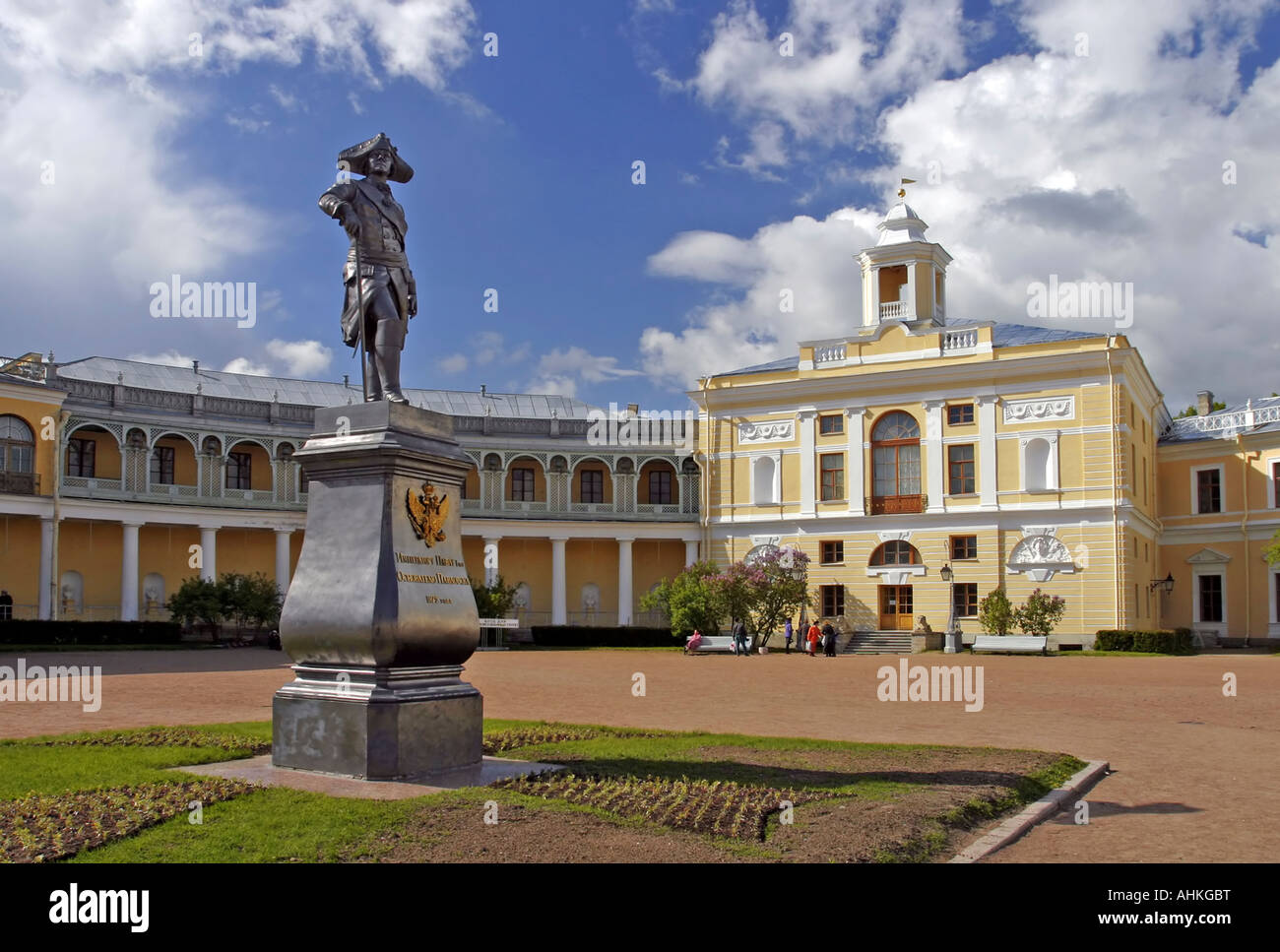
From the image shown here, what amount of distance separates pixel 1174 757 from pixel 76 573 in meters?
39.6

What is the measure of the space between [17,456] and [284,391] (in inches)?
608

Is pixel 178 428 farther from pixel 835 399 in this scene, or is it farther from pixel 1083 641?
pixel 1083 641

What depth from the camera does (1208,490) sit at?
4519cm

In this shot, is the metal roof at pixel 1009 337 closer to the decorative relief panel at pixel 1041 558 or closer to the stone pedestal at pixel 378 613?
the decorative relief panel at pixel 1041 558

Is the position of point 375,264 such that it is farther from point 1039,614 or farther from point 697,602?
point 1039,614

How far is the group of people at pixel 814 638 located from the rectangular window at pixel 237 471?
2245 centimetres

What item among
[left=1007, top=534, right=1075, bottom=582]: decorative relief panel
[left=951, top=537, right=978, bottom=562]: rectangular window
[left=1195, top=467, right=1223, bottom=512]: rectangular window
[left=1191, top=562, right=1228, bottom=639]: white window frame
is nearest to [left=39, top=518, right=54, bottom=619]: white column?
[left=951, top=537, right=978, bottom=562]: rectangular window

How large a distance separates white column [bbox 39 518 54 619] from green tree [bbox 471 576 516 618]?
14028 mm

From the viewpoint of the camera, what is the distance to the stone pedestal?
8.68 metres

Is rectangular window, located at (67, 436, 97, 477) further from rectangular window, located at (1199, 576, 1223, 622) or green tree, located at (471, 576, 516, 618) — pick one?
rectangular window, located at (1199, 576, 1223, 622)

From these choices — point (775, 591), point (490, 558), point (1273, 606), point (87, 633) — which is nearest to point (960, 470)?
point (775, 591)

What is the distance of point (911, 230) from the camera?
46906 mm

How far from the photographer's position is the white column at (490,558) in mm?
46188

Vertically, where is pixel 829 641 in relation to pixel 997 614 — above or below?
below
